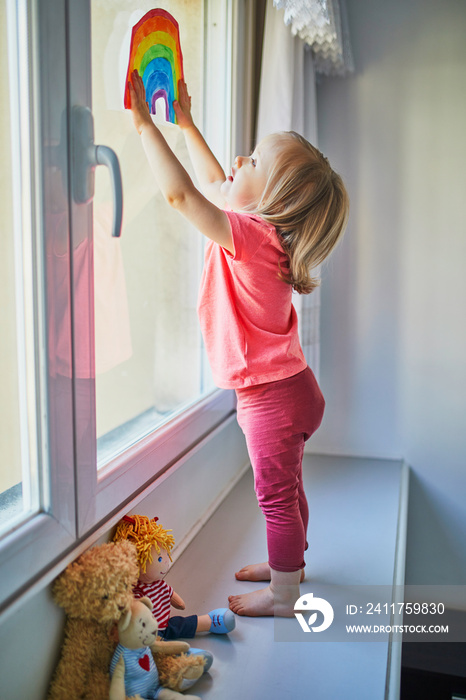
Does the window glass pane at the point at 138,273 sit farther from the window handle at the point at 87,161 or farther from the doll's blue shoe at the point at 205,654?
the doll's blue shoe at the point at 205,654

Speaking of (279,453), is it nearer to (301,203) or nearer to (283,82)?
(301,203)

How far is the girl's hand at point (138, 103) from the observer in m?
0.93

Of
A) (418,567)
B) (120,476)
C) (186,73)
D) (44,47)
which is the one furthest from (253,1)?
(418,567)

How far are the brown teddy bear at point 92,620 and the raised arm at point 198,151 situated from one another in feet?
2.31

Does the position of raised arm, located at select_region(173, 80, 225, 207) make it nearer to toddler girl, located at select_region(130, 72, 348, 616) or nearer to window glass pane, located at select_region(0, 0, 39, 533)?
toddler girl, located at select_region(130, 72, 348, 616)

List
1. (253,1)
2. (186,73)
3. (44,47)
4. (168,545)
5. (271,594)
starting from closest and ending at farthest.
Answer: (44,47)
(168,545)
(271,594)
(186,73)
(253,1)

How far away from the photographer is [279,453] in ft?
3.55

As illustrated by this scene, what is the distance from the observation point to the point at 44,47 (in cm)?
76

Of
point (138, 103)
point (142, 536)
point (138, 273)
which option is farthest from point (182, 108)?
point (142, 536)

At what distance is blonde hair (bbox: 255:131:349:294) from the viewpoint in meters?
1.02

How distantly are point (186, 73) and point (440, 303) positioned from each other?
1.05 metres

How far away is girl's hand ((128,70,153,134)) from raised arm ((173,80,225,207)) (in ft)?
0.56

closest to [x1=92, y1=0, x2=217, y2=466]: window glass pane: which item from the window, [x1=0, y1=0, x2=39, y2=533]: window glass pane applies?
the window

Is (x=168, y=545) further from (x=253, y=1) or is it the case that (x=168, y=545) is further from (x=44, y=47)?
(x=253, y=1)
